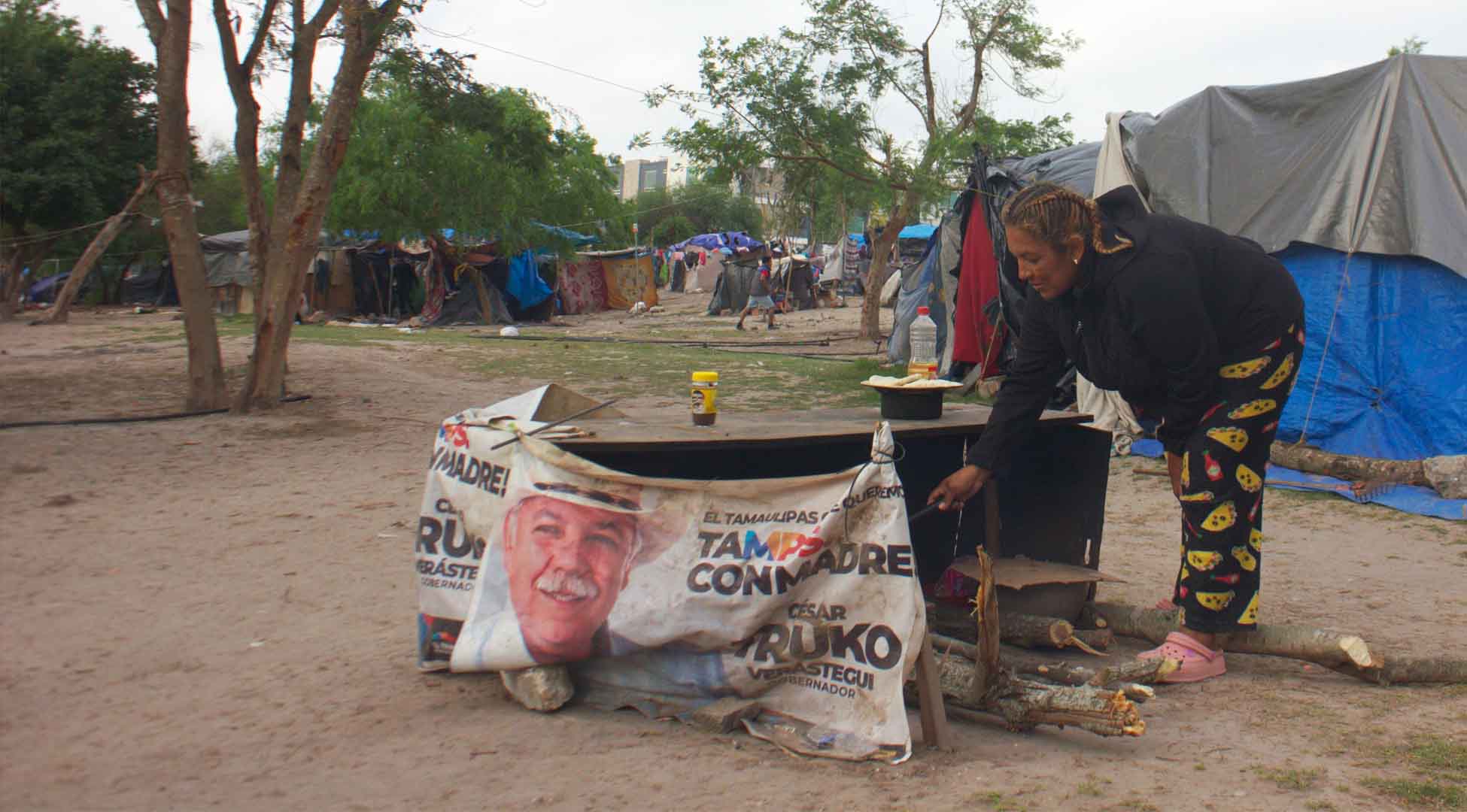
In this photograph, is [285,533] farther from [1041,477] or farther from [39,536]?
[1041,477]

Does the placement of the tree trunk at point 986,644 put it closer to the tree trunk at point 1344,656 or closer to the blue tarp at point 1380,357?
the tree trunk at point 1344,656

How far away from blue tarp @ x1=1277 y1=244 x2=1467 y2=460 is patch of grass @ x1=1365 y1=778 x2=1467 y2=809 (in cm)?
545

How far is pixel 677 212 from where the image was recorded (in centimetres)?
5962

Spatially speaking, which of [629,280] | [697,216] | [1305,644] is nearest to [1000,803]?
[1305,644]

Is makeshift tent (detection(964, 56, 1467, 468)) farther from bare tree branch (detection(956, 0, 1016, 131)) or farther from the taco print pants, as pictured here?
bare tree branch (detection(956, 0, 1016, 131))

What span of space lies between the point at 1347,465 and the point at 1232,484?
4.71m

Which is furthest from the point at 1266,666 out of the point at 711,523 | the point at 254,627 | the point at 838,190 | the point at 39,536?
the point at 838,190

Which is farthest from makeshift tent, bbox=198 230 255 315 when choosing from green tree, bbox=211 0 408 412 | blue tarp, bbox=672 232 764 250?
green tree, bbox=211 0 408 412

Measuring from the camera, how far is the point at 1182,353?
3361mm

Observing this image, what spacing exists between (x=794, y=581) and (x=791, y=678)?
280 millimetres

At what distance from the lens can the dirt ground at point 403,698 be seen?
283cm

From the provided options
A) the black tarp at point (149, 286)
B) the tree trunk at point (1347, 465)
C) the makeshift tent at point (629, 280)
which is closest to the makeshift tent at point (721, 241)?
the makeshift tent at point (629, 280)

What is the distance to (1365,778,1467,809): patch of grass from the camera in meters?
2.71

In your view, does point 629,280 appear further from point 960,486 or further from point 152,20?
point 960,486
